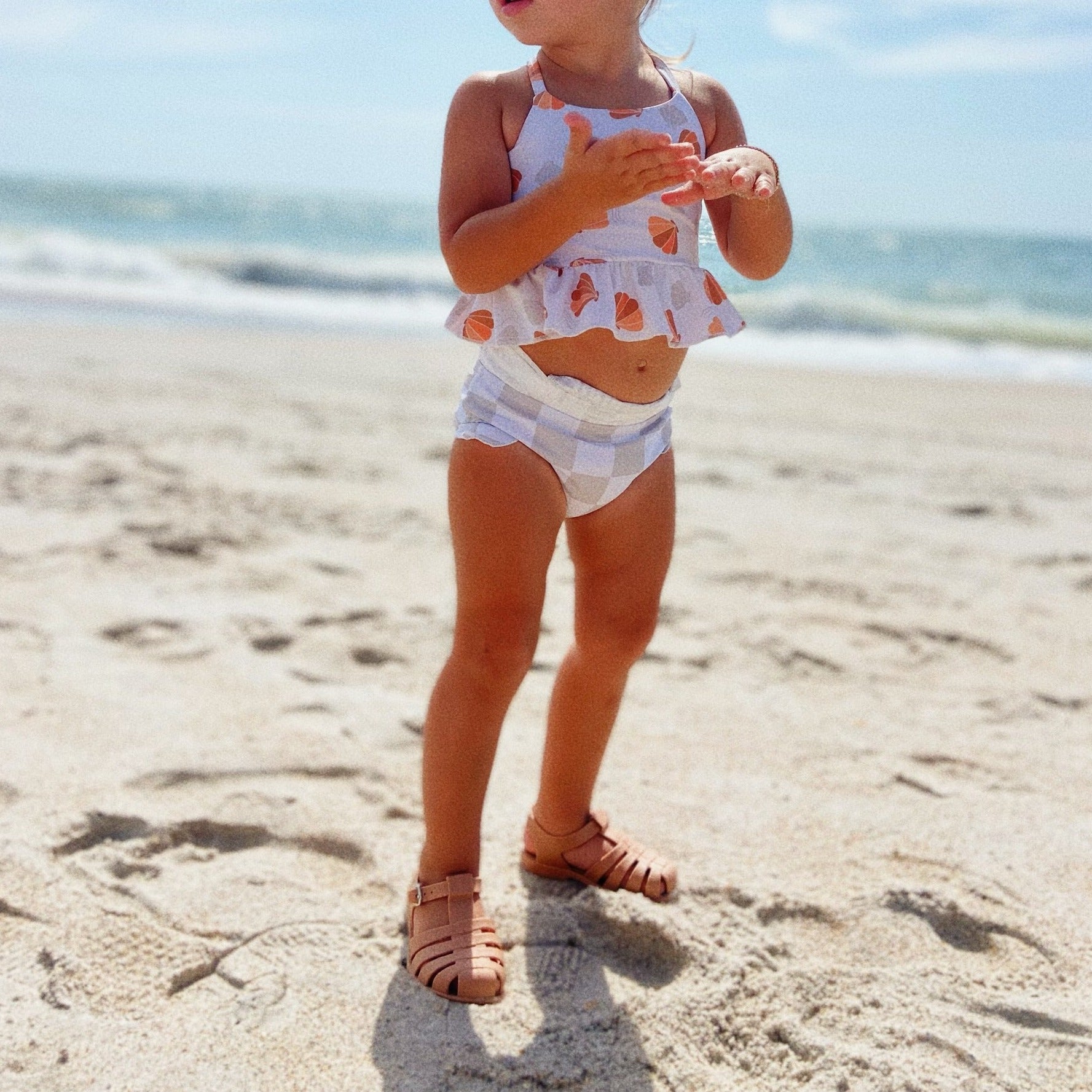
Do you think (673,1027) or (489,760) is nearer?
(673,1027)

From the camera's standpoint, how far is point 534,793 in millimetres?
2371

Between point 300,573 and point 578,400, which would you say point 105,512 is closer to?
point 300,573

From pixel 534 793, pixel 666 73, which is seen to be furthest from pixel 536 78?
pixel 534 793

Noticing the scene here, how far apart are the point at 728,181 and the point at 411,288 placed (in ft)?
43.2

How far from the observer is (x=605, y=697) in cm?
196

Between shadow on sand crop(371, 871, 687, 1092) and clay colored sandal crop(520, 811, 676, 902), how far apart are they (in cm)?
4

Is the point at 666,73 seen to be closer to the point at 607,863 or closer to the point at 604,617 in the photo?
the point at 604,617

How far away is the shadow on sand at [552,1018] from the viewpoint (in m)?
1.56

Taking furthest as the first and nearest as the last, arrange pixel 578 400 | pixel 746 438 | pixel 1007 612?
1. pixel 746 438
2. pixel 1007 612
3. pixel 578 400

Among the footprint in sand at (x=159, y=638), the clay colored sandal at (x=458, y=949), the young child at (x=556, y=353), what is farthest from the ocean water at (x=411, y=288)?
the footprint in sand at (x=159, y=638)

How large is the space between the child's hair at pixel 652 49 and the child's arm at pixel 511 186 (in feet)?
1.08

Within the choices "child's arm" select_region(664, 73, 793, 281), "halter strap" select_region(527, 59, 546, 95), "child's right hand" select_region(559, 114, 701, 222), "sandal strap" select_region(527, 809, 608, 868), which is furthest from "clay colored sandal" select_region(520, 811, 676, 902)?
"halter strap" select_region(527, 59, 546, 95)

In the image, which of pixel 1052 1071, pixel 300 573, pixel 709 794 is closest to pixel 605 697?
pixel 709 794

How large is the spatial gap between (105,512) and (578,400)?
102 inches
